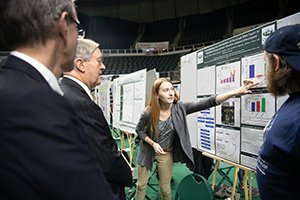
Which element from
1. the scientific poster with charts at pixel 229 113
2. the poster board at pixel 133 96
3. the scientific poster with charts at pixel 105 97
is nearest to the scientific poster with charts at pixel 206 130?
the scientific poster with charts at pixel 229 113

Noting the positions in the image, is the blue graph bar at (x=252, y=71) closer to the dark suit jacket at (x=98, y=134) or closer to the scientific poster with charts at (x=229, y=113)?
the scientific poster with charts at (x=229, y=113)

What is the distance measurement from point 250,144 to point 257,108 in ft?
0.93

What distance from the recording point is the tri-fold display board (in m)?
1.83

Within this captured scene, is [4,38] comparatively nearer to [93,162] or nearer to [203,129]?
[93,162]

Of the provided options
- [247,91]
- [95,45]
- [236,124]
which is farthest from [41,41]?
[236,124]

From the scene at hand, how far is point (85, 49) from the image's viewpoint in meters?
1.51

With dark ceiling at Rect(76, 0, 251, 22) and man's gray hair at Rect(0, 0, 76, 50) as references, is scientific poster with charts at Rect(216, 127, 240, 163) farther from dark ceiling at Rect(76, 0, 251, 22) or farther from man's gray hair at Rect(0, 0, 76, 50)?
dark ceiling at Rect(76, 0, 251, 22)

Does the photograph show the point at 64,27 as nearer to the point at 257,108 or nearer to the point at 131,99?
the point at 257,108

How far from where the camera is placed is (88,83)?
1458 mm

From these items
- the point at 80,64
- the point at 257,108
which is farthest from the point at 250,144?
the point at 80,64

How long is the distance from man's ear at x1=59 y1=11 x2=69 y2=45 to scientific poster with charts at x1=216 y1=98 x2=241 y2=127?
1.70 meters

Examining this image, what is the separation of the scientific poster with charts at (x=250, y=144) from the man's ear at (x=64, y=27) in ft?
5.18

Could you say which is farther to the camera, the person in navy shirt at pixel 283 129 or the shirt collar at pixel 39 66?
the person in navy shirt at pixel 283 129

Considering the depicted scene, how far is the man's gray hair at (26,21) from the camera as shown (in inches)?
23.8
